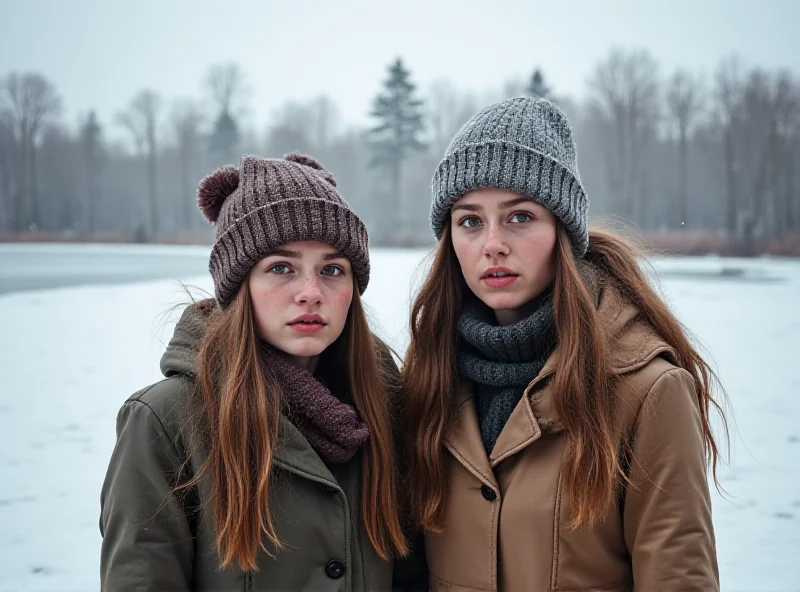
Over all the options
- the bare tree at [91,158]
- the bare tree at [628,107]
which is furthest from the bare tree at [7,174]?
the bare tree at [628,107]

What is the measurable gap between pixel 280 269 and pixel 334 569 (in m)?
1.05

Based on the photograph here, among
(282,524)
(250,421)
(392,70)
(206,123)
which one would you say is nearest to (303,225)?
(250,421)

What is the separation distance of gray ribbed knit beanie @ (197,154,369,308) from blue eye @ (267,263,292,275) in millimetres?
60

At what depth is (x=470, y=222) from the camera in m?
2.53

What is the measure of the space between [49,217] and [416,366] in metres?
29.7

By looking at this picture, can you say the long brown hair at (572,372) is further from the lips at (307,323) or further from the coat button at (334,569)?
the lips at (307,323)

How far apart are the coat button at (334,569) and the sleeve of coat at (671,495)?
37.8 inches

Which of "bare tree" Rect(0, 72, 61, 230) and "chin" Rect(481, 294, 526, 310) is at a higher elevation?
"bare tree" Rect(0, 72, 61, 230)

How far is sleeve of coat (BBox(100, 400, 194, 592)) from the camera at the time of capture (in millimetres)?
2004

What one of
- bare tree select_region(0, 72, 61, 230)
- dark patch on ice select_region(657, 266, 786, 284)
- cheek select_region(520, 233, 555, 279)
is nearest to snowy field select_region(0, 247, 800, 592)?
cheek select_region(520, 233, 555, 279)

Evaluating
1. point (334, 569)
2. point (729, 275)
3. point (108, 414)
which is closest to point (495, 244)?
point (334, 569)

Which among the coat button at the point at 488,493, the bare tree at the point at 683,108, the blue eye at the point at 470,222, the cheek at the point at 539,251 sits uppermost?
the bare tree at the point at 683,108

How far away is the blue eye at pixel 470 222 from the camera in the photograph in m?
2.52

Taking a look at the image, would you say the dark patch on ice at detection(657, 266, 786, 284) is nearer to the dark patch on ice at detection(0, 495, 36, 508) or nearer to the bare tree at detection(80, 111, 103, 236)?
the dark patch on ice at detection(0, 495, 36, 508)
